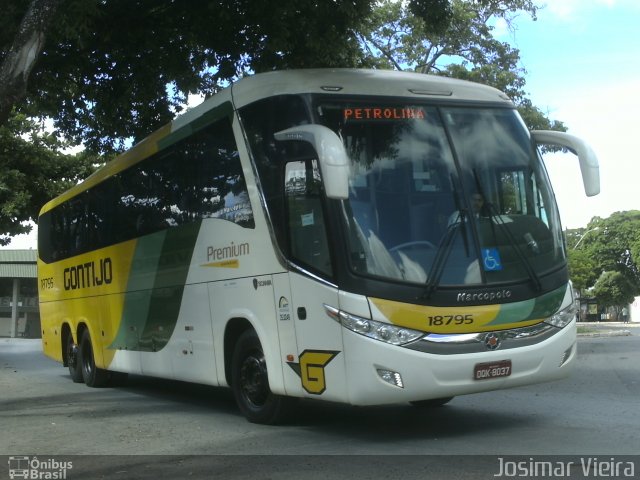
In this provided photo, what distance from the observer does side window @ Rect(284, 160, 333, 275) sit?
7.29 metres

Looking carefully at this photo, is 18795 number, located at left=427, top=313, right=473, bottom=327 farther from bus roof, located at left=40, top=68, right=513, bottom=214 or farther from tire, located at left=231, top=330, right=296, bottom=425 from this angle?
bus roof, located at left=40, top=68, right=513, bottom=214

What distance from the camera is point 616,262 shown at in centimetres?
8419

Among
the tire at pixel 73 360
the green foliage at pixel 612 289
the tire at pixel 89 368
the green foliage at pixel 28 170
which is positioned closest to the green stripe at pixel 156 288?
the tire at pixel 89 368

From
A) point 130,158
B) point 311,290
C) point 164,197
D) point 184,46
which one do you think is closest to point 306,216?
point 311,290

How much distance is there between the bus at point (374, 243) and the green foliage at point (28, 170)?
16.5 m

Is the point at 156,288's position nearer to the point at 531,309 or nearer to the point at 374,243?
the point at 374,243

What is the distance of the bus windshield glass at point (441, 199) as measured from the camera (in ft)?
23.4

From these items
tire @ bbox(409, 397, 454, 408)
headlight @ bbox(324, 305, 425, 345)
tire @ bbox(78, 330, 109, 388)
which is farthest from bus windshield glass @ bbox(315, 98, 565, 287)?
tire @ bbox(78, 330, 109, 388)

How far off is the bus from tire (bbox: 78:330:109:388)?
5200mm

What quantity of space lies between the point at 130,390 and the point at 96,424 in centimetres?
446

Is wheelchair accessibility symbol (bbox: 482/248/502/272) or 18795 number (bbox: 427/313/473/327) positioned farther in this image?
wheelchair accessibility symbol (bbox: 482/248/502/272)

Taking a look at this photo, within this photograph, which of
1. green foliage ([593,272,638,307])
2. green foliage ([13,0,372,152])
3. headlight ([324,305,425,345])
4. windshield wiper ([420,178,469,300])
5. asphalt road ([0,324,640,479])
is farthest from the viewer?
green foliage ([593,272,638,307])

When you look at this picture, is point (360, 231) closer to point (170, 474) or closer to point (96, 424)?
point (170, 474)

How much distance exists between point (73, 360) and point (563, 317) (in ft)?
34.0
